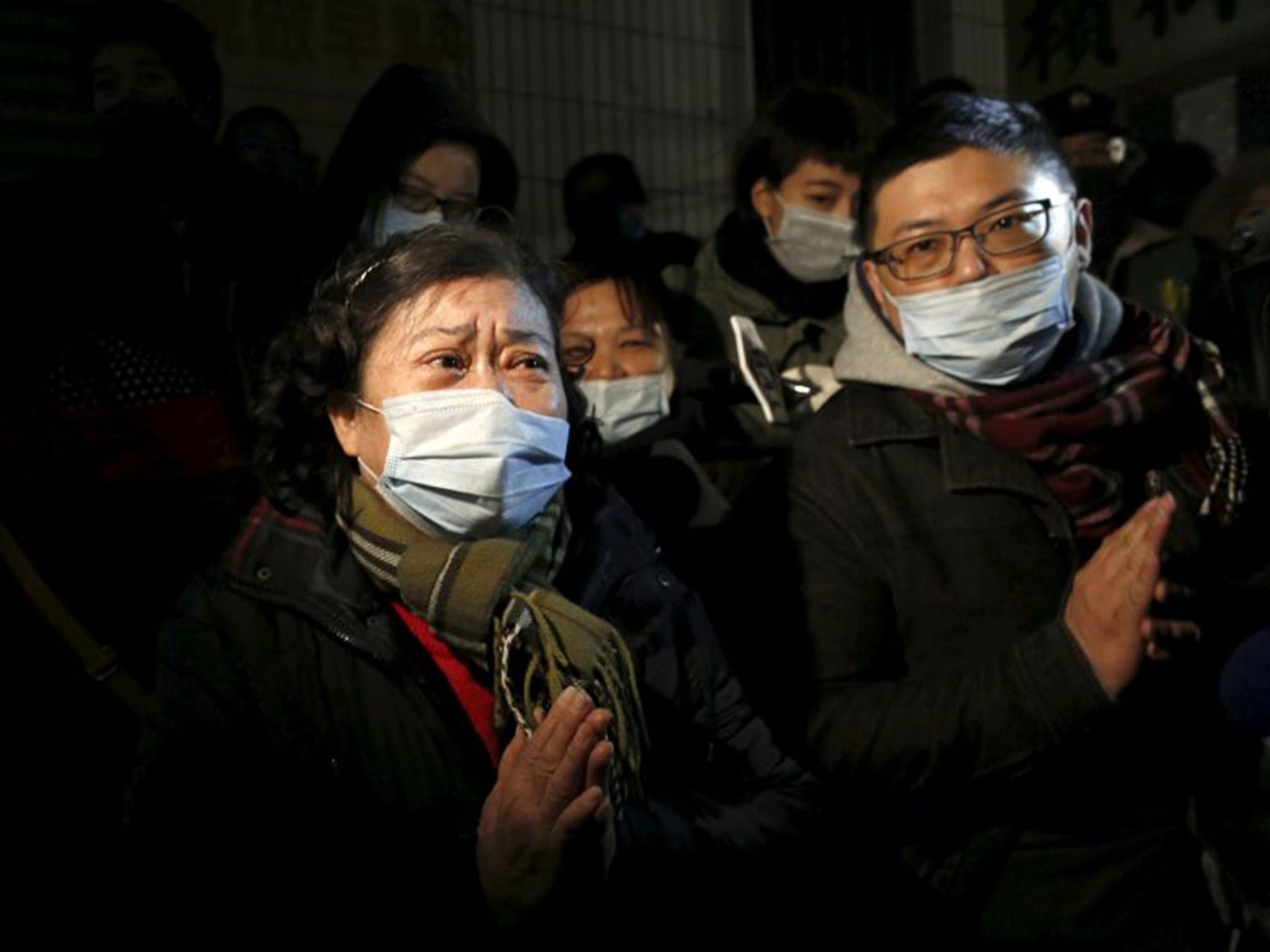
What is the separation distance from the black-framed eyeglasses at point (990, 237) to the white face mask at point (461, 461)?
1.00m

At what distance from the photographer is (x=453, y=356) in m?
2.27

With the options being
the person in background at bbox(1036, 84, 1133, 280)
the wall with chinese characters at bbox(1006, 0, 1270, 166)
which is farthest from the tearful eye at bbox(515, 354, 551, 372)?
the wall with chinese characters at bbox(1006, 0, 1270, 166)

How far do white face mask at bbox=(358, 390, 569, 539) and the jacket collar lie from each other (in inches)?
29.8

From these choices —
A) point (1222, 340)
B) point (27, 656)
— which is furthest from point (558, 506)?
point (1222, 340)

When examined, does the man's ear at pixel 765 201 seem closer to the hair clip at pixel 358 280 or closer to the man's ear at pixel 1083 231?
the man's ear at pixel 1083 231

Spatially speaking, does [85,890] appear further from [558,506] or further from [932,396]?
[932,396]

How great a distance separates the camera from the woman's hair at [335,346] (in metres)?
2.32

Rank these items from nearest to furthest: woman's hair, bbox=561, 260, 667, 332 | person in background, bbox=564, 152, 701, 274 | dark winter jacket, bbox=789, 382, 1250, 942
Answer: dark winter jacket, bbox=789, 382, 1250, 942, woman's hair, bbox=561, 260, 667, 332, person in background, bbox=564, 152, 701, 274

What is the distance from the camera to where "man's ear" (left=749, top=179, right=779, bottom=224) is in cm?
401

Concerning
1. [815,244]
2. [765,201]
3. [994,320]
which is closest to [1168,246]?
[815,244]

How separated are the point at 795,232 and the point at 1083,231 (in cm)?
122

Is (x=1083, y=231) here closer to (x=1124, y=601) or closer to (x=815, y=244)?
(x=1124, y=601)

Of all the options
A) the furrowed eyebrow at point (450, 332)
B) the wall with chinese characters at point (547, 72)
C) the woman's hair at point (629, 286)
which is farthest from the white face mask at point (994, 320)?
Result: the wall with chinese characters at point (547, 72)

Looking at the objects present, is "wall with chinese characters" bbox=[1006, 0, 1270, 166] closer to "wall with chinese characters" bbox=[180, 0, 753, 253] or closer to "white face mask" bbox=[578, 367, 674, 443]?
"wall with chinese characters" bbox=[180, 0, 753, 253]
